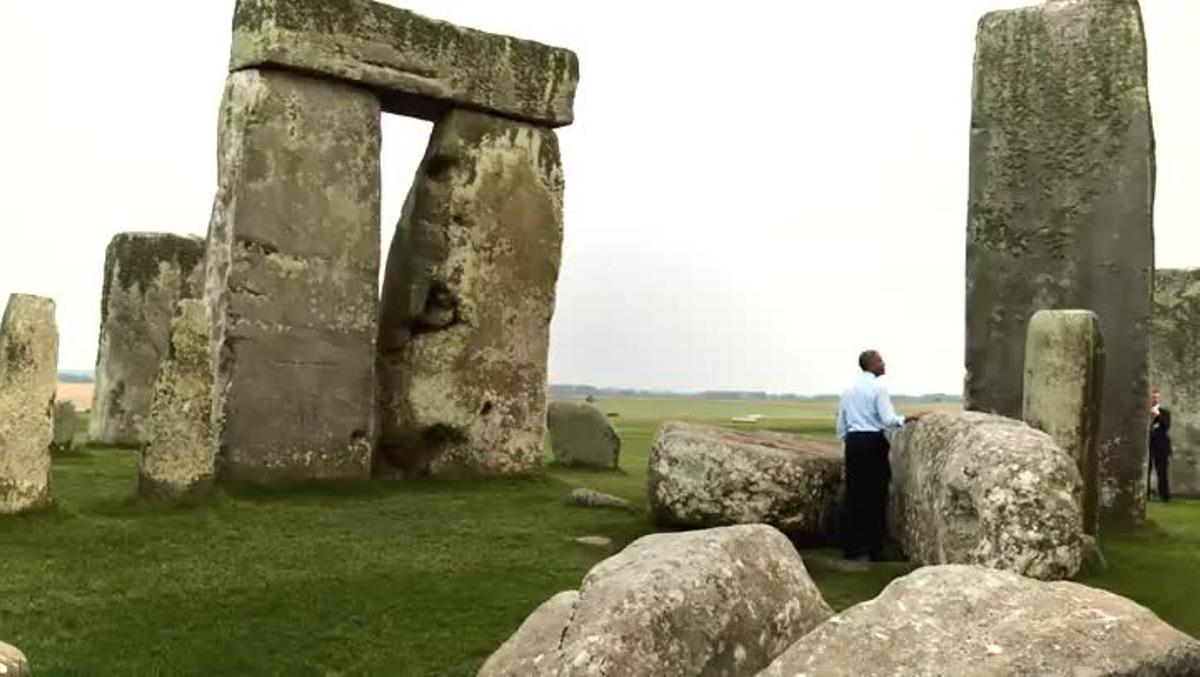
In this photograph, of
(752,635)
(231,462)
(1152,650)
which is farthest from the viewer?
(231,462)

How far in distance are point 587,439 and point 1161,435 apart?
7.46 metres

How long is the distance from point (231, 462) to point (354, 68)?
→ 4.18 m

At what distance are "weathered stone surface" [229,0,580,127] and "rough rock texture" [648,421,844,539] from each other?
542 cm

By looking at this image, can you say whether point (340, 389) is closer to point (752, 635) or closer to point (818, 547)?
point (818, 547)

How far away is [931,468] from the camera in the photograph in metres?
8.71

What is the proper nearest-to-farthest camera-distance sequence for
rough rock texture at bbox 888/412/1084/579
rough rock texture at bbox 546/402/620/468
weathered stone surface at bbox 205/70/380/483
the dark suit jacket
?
rough rock texture at bbox 888/412/1084/579, weathered stone surface at bbox 205/70/380/483, the dark suit jacket, rough rock texture at bbox 546/402/620/468

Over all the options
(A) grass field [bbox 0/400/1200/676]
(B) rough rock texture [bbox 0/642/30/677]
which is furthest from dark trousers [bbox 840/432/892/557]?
(B) rough rock texture [bbox 0/642/30/677]

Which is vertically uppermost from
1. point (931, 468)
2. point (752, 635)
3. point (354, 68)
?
point (354, 68)

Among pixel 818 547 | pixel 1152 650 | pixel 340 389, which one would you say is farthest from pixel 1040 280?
pixel 1152 650

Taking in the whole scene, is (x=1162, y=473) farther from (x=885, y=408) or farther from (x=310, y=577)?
(x=310, y=577)

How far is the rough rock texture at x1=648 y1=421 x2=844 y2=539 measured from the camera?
9836 millimetres

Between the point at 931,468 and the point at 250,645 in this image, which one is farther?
the point at 931,468

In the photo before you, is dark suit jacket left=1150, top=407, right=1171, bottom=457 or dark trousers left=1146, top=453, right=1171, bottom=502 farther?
dark suit jacket left=1150, top=407, right=1171, bottom=457

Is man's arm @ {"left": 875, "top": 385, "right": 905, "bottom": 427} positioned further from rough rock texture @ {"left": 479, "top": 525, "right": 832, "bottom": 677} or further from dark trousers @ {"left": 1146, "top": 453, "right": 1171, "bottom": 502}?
dark trousers @ {"left": 1146, "top": 453, "right": 1171, "bottom": 502}
